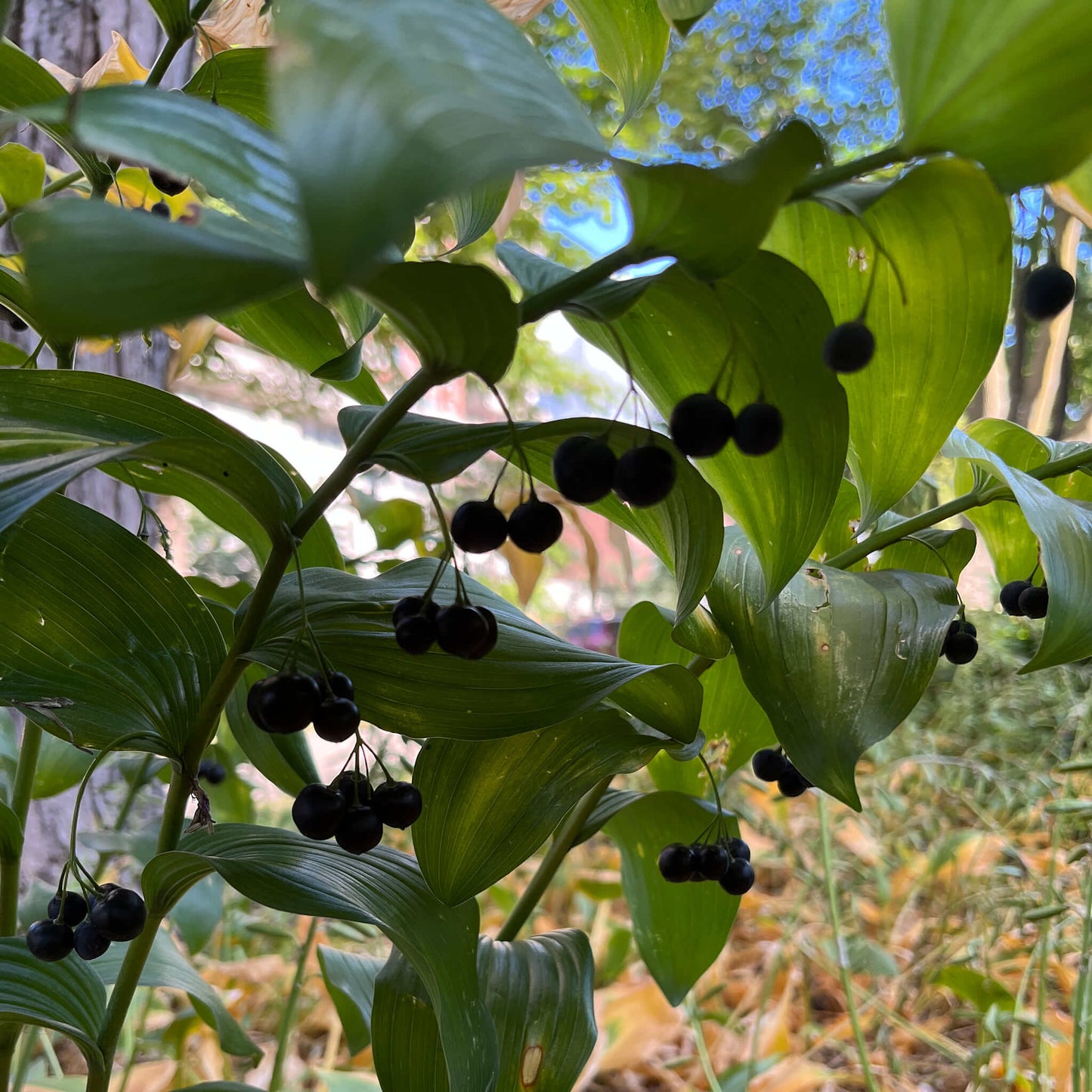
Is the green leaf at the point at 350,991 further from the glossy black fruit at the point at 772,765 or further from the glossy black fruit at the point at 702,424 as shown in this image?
the glossy black fruit at the point at 702,424

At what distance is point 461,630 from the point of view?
1.05 ft

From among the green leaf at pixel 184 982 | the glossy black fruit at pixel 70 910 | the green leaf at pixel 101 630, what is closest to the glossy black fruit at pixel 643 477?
the green leaf at pixel 101 630

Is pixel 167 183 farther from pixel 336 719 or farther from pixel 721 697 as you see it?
pixel 721 697

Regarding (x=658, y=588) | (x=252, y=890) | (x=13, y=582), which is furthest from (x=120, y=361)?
(x=658, y=588)

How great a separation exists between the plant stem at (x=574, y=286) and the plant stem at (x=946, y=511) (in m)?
0.26

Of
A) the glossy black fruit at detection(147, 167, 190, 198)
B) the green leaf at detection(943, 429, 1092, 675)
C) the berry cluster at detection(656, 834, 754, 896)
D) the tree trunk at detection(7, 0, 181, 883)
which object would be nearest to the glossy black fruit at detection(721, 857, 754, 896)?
the berry cluster at detection(656, 834, 754, 896)

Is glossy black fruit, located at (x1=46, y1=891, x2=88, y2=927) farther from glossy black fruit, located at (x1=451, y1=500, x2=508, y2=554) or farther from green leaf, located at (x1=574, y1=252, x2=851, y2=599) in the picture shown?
green leaf, located at (x1=574, y1=252, x2=851, y2=599)

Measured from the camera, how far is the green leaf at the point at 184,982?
572mm

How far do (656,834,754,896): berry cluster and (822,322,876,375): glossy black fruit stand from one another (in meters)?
0.33

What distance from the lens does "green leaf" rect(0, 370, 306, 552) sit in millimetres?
296

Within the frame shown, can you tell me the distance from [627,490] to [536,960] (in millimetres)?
390

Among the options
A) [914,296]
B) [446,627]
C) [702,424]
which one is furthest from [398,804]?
[914,296]

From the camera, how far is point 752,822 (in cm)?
155

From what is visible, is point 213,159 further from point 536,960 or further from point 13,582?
point 536,960
